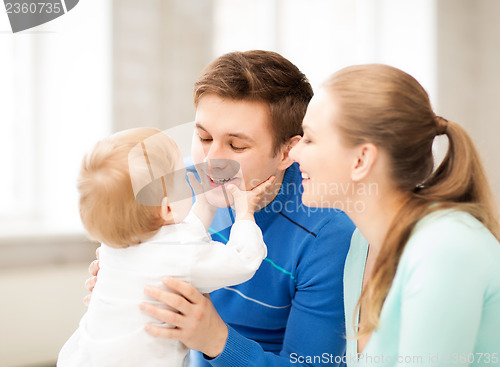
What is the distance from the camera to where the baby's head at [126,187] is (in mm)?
1017

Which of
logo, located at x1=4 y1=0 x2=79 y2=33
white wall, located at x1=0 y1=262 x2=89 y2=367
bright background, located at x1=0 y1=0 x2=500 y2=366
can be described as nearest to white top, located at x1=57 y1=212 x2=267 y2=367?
bright background, located at x1=0 y1=0 x2=500 y2=366

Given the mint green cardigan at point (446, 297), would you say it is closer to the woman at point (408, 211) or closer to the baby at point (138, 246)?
the woman at point (408, 211)

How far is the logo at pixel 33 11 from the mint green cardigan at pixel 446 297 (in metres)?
2.32

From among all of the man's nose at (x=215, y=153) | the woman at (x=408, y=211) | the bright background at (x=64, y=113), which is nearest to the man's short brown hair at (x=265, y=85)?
the man's nose at (x=215, y=153)

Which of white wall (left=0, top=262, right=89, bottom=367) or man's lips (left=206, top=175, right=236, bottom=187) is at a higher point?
man's lips (left=206, top=175, right=236, bottom=187)

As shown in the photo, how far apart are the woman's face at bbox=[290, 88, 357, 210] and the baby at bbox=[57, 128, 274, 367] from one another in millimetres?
191

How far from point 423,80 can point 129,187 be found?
3335mm

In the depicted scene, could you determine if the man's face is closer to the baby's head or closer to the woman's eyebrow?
the woman's eyebrow

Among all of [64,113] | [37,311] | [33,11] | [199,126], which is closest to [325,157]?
[199,126]

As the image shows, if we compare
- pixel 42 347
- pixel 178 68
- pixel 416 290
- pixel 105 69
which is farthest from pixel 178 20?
pixel 416 290

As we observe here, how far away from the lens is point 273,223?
1396mm

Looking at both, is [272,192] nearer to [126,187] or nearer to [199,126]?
[199,126]

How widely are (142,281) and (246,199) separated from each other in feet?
1.10

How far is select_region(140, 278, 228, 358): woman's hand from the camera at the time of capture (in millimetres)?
1050
